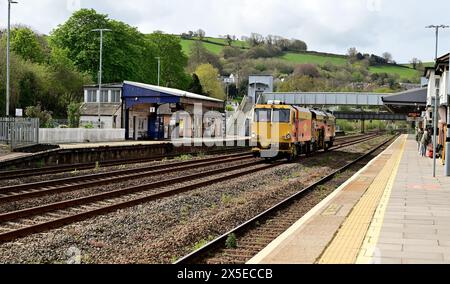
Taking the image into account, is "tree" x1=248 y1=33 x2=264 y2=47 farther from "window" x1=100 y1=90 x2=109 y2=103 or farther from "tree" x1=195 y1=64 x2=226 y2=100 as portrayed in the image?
"window" x1=100 y1=90 x2=109 y2=103

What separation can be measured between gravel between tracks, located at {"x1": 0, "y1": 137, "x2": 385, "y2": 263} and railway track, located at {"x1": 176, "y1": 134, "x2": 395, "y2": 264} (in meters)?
0.40

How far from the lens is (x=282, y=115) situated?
99.0ft

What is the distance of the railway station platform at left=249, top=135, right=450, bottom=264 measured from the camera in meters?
8.33

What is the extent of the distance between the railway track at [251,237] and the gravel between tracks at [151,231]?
404 mm

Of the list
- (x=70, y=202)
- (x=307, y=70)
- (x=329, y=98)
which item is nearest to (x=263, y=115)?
(x=70, y=202)

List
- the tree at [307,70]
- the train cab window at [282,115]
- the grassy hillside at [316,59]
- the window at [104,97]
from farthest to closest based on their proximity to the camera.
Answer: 1. the grassy hillside at [316,59]
2. the tree at [307,70]
3. the window at [104,97]
4. the train cab window at [282,115]

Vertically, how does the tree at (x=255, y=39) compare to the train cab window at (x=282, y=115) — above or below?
above

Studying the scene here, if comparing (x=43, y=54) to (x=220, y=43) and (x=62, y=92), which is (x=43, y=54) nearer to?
(x=62, y=92)

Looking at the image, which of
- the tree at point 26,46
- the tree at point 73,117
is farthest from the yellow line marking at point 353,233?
the tree at point 26,46

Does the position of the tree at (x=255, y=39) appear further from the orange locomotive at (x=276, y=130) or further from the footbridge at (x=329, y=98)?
the orange locomotive at (x=276, y=130)

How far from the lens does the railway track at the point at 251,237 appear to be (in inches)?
367

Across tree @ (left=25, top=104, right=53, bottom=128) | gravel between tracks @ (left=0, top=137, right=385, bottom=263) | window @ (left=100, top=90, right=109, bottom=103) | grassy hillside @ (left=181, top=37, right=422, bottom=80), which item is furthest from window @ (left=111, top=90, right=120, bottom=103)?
grassy hillside @ (left=181, top=37, right=422, bottom=80)
